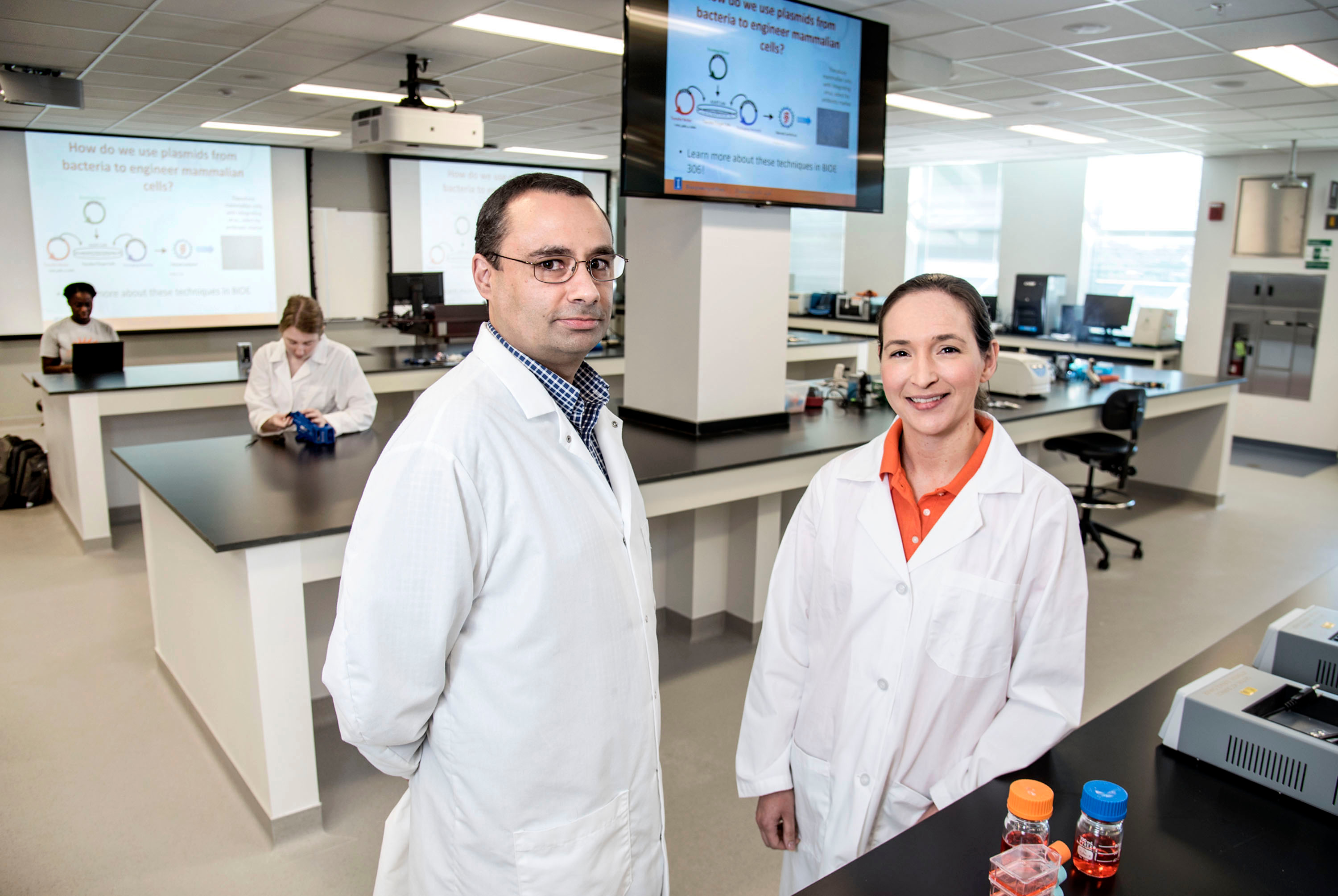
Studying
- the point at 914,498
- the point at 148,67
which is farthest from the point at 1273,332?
the point at 148,67

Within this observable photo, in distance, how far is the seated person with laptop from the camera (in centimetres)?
558

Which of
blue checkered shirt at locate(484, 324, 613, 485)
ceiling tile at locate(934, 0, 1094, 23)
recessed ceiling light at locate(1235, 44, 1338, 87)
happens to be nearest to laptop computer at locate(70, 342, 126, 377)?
blue checkered shirt at locate(484, 324, 613, 485)

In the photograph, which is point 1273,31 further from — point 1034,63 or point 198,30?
point 198,30

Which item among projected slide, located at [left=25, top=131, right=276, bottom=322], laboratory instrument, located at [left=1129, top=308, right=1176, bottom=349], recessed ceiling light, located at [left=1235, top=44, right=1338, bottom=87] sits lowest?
laboratory instrument, located at [left=1129, top=308, right=1176, bottom=349]

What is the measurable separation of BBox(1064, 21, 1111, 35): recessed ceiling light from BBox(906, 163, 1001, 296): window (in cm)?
590

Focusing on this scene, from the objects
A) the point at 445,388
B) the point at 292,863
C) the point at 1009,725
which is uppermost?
the point at 445,388

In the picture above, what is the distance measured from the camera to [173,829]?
8.12ft

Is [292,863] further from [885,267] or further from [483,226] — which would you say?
[885,267]

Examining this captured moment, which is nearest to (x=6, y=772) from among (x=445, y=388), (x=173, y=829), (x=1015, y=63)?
(x=173, y=829)

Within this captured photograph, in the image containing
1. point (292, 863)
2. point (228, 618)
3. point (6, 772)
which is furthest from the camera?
point (6, 772)

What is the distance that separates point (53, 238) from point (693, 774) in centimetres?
826

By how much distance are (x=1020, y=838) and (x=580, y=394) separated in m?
0.89

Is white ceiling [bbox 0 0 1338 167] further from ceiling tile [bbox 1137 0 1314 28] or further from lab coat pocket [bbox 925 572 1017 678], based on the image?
lab coat pocket [bbox 925 572 1017 678]

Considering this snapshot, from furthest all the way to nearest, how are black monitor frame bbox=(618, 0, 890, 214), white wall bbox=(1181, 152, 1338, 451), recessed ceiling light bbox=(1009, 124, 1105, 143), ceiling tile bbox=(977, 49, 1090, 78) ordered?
white wall bbox=(1181, 152, 1338, 451) < recessed ceiling light bbox=(1009, 124, 1105, 143) < ceiling tile bbox=(977, 49, 1090, 78) < black monitor frame bbox=(618, 0, 890, 214)
